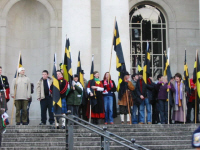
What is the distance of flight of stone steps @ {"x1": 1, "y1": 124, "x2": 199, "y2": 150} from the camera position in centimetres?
1238

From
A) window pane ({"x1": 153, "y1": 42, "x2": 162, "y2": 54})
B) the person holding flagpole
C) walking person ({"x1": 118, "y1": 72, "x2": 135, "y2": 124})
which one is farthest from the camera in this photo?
window pane ({"x1": 153, "y1": 42, "x2": 162, "y2": 54})

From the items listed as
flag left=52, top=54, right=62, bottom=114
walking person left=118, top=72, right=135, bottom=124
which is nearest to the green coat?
flag left=52, top=54, right=62, bottom=114

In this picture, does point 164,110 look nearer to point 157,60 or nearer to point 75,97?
point 75,97

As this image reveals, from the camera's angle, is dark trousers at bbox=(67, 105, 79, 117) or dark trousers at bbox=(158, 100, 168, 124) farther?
dark trousers at bbox=(158, 100, 168, 124)

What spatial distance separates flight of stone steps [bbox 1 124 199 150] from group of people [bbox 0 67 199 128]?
4.01 ft

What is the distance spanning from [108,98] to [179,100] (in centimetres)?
245

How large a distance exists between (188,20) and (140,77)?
7.53m

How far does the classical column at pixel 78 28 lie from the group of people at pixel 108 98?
170 centimetres

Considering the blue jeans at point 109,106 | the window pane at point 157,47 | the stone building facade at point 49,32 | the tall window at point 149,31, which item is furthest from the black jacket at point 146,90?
the window pane at point 157,47

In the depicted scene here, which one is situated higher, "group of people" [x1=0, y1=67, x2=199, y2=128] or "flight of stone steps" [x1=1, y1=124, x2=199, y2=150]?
"group of people" [x1=0, y1=67, x2=199, y2=128]

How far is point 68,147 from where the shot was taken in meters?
10.8

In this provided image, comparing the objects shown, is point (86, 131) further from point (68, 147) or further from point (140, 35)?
point (140, 35)

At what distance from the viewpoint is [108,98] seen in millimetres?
15758

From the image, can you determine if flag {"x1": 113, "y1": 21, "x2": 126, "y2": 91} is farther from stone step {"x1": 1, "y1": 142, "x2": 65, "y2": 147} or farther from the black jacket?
stone step {"x1": 1, "y1": 142, "x2": 65, "y2": 147}
